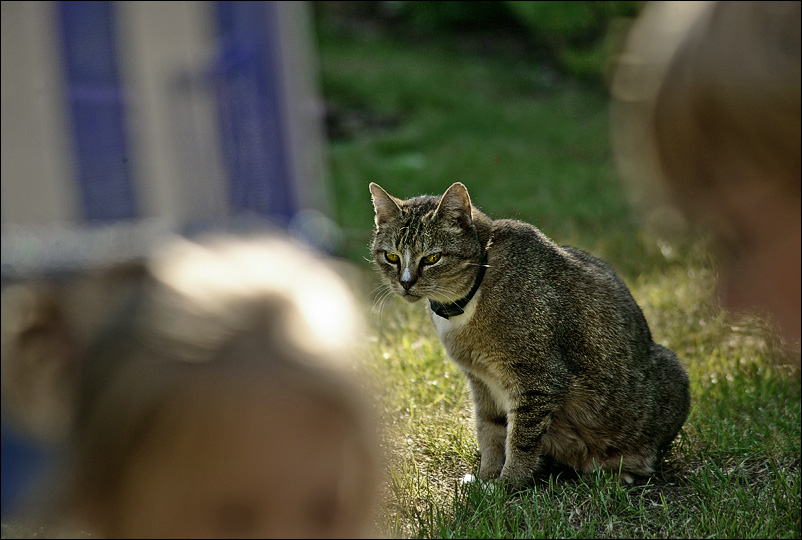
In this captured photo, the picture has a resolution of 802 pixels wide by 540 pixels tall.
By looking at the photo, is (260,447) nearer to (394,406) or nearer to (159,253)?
(159,253)

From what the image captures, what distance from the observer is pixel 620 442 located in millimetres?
2709

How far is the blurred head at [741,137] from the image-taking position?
7.63 feet

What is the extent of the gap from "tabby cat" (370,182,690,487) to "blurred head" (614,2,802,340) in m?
0.43

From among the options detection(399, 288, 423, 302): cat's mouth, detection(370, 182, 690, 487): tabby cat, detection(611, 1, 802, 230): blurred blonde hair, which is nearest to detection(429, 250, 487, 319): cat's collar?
detection(370, 182, 690, 487): tabby cat

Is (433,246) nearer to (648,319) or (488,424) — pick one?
(488,424)

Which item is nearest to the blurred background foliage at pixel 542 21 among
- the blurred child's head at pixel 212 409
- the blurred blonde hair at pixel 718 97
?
the blurred blonde hair at pixel 718 97

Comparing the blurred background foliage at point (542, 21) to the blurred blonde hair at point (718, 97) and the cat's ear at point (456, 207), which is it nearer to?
the blurred blonde hair at point (718, 97)

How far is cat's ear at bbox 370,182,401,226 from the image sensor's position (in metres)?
2.64

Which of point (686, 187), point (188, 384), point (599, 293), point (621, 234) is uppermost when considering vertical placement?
point (188, 384)

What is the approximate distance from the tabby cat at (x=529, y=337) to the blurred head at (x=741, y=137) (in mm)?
428

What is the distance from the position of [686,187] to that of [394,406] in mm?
1226

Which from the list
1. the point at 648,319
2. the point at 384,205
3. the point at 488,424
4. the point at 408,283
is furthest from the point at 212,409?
the point at 648,319

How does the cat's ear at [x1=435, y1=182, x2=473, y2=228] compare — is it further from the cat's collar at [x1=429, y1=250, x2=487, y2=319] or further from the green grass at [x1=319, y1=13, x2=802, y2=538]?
the green grass at [x1=319, y1=13, x2=802, y2=538]

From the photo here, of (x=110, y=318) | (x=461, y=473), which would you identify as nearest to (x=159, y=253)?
(x=110, y=318)
